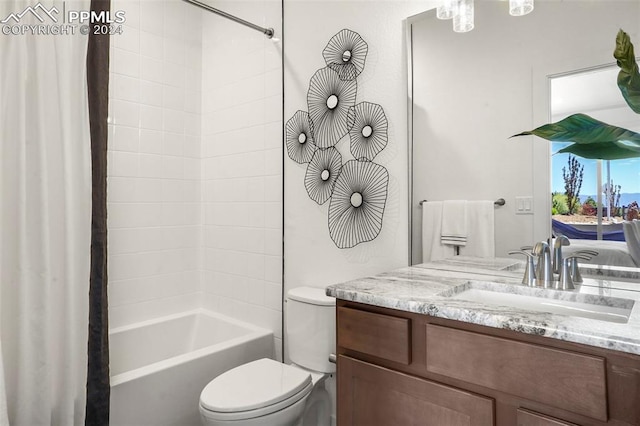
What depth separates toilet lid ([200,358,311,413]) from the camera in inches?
55.1

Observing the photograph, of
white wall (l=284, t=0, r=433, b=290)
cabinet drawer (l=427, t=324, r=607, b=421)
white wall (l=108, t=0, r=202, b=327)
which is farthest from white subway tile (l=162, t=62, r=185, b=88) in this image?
cabinet drawer (l=427, t=324, r=607, b=421)

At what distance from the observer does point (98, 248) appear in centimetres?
156

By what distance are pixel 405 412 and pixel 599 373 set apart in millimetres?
489

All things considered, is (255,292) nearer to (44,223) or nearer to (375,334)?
(44,223)

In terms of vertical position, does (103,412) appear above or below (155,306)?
below

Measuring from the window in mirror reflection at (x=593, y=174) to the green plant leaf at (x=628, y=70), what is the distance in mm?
32

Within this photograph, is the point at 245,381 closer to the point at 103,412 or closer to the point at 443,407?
the point at 103,412

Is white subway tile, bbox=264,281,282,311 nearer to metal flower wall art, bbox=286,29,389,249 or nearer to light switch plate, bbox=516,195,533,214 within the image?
metal flower wall art, bbox=286,29,389,249

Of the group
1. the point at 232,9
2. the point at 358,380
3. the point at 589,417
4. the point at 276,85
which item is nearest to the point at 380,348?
the point at 358,380

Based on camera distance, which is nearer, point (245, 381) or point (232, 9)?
point (245, 381)

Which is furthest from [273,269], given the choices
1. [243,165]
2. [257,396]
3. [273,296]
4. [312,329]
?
[257,396]

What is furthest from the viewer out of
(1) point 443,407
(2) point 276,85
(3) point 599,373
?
(2) point 276,85

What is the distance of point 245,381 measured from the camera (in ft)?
5.13

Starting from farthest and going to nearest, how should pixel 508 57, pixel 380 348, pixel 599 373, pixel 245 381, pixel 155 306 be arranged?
1. pixel 155 306
2. pixel 245 381
3. pixel 508 57
4. pixel 380 348
5. pixel 599 373
